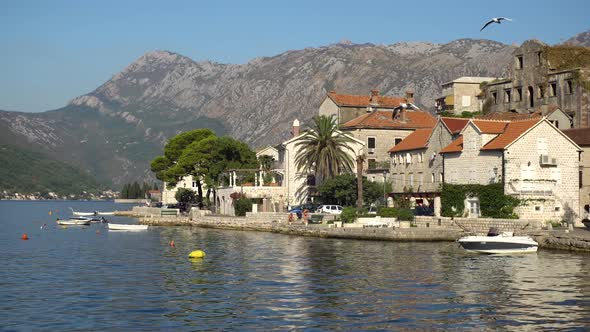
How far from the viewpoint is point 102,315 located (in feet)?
121

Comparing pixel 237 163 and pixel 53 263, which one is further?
pixel 237 163

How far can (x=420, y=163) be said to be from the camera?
94.8 m

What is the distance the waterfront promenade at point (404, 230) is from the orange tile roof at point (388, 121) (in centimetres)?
2482

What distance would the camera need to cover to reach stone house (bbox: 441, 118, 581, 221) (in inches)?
2972

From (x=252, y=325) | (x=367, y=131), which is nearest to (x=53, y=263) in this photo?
(x=252, y=325)

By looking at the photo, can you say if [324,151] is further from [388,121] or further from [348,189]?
[388,121]

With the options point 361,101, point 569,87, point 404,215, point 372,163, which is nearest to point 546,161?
point 404,215

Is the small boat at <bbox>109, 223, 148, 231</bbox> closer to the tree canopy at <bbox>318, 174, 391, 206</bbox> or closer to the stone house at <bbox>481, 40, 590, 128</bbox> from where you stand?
A: the tree canopy at <bbox>318, 174, 391, 206</bbox>

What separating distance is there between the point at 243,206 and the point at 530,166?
146ft

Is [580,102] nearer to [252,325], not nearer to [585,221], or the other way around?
[585,221]

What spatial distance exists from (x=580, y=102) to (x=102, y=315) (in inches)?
3074

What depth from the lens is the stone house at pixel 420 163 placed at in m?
90.8

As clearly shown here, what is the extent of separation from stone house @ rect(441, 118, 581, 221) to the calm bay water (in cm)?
863

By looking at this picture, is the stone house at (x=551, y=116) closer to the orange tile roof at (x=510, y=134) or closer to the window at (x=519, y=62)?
the window at (x=519, y=62)
